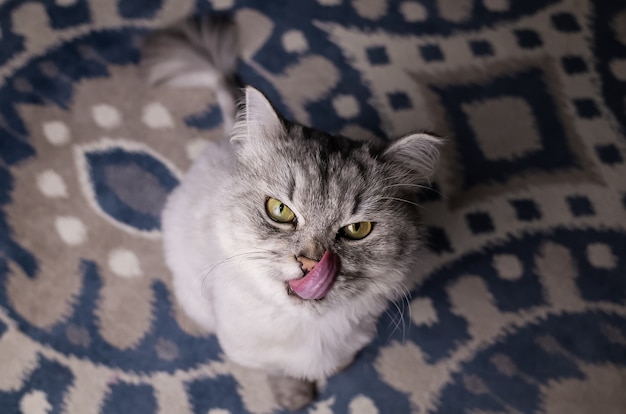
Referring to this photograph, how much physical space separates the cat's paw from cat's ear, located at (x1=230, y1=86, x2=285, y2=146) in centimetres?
67

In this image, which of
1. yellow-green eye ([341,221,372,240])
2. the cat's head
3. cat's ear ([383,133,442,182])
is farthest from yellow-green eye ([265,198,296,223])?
cat's ear ([383,133,442,182])

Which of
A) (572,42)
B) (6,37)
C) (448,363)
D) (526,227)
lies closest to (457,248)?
(526,227)

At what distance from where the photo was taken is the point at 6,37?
5.99ft

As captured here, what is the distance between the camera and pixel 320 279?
992 mm

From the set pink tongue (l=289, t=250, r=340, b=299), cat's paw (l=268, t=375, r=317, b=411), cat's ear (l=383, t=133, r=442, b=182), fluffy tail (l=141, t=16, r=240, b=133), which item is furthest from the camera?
fluffy tail (l=141, t=16, r=240, b=133)

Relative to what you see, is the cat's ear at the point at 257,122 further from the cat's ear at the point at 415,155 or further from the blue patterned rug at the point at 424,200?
the blue patterned rug at the point at 424,200

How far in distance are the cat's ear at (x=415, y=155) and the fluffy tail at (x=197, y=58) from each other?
25.2 inches

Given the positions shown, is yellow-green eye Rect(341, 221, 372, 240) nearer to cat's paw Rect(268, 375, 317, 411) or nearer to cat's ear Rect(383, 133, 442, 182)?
cat's ear Rect(383, 133, 442, 182)

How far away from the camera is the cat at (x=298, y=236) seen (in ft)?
3.41

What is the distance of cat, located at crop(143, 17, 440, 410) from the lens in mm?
1039

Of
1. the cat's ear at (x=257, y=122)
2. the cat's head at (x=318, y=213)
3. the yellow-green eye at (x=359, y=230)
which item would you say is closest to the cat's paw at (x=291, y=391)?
the cat's head at (x=318, y=213)

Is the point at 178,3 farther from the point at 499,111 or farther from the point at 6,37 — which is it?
the point at 499,111

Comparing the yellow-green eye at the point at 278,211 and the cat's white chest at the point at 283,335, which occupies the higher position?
the yellow-green eye at the point at 278,211

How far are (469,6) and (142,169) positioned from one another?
1.27 metres
